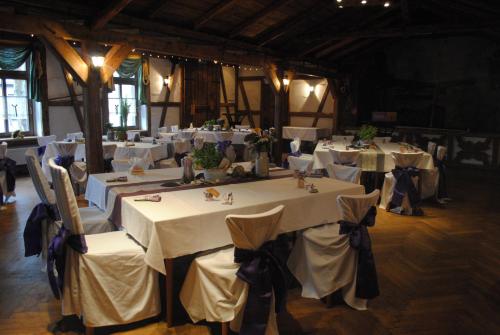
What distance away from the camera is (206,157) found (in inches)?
147

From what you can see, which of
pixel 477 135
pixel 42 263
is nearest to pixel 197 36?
pixel 42 263

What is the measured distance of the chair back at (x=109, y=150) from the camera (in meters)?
7.01


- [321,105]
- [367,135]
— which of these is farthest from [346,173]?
[321,105]

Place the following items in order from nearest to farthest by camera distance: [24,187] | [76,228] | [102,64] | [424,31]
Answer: [76,228] < [102,64] < [24,187] < [424,31]

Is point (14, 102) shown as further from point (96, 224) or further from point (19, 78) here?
point (96, 224)

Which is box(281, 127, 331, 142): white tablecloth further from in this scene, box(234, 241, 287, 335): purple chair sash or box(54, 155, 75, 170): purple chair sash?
box(234, 241, 287, 335): purple chair sash

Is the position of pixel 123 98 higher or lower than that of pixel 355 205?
higher

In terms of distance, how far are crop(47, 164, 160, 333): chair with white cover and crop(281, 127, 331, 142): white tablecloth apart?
33.9 feet

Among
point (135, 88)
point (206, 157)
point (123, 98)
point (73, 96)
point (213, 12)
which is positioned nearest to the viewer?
point (206, 157)

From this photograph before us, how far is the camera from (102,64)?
20.6ft

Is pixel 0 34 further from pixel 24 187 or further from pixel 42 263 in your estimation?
pixel 42 263

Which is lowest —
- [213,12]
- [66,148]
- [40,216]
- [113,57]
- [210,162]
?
[40,216]

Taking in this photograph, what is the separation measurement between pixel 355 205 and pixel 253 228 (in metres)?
0.99

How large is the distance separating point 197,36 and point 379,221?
484cm
